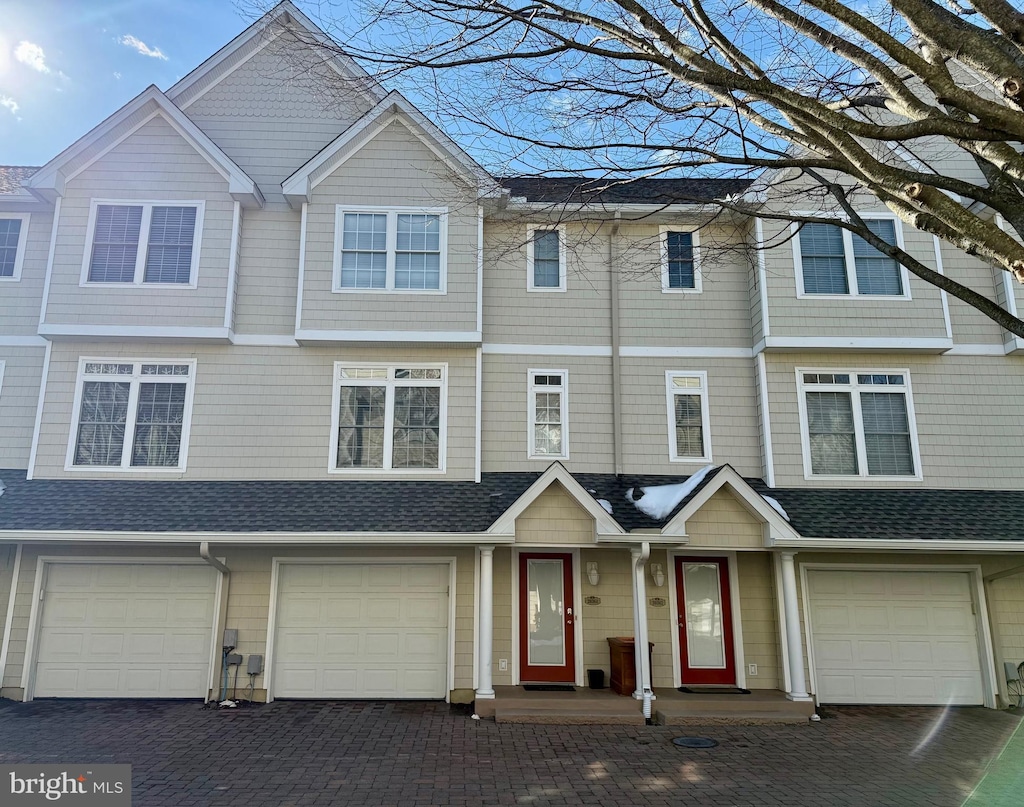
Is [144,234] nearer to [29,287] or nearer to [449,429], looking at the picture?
[29,287]

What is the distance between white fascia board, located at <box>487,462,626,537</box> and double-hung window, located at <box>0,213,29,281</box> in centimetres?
949

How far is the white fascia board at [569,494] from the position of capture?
374 inches

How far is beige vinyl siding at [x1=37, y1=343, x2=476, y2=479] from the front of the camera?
35.0 ft

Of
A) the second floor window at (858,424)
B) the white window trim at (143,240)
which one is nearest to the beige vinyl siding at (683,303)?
the second floor window at (858,424)

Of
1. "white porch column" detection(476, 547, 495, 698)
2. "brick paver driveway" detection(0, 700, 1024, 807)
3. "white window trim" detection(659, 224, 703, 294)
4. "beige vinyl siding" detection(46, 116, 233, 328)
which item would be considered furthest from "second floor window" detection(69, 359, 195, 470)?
"white window trim" detection(659, 224, 703, 294)

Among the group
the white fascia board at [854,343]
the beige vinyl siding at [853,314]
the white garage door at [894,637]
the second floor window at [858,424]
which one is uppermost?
the beige vinyl siding at [853,314]

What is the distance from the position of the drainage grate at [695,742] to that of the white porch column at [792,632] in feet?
6.43

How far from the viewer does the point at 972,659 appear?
10.5 m

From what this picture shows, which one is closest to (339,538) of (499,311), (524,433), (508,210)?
(524,433)

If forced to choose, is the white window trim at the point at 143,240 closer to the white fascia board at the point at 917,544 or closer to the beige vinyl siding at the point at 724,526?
the beige vinyl siding at the point at 724,526

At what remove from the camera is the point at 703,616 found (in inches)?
420

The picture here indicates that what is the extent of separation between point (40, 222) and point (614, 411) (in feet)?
34.9

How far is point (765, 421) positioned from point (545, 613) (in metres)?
4.89

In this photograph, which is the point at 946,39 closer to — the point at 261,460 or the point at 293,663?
the point at 261,460
